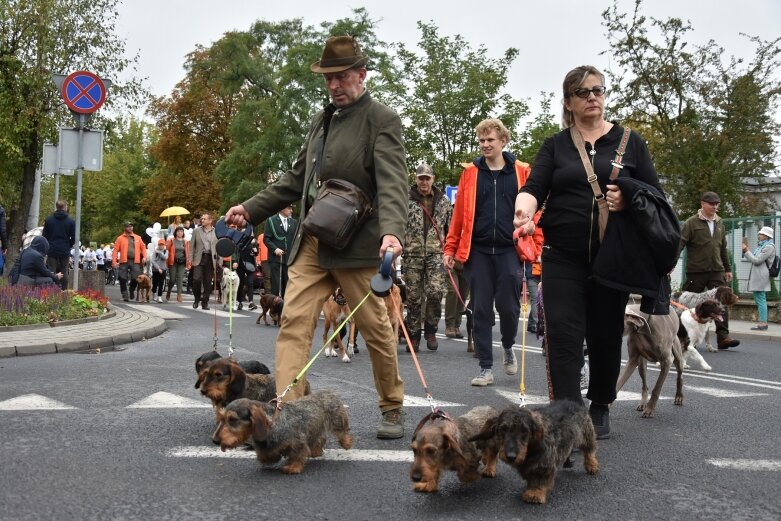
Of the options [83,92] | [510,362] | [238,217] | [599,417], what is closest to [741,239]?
[510,362]

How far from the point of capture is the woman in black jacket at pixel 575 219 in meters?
4.87

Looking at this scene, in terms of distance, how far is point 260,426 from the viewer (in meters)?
4.43

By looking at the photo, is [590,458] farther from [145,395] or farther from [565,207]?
[145,395]

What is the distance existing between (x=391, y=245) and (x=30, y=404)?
135 inches

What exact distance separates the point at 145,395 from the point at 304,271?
2638mm

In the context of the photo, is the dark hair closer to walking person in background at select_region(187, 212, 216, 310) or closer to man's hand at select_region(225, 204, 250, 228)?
man's hand at select_region(225, 204, 250, 228)

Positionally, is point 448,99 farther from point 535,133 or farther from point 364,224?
point 364,224

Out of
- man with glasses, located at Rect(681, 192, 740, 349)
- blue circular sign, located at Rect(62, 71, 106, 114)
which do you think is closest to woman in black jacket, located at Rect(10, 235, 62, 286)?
blue circular sign, located at Rect(62, 71, 106, 114)

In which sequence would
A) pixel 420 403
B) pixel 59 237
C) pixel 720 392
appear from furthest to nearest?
pixel 59 237 < pixel 720 392 < pixel 420 403

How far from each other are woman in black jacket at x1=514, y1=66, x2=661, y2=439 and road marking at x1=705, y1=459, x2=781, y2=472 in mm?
902

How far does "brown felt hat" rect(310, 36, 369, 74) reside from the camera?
508 centimetres

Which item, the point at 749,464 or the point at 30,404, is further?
the point at 30,404

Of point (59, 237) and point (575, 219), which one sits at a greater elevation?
point (59, 237)

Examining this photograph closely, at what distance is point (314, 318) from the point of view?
5.16 meters
